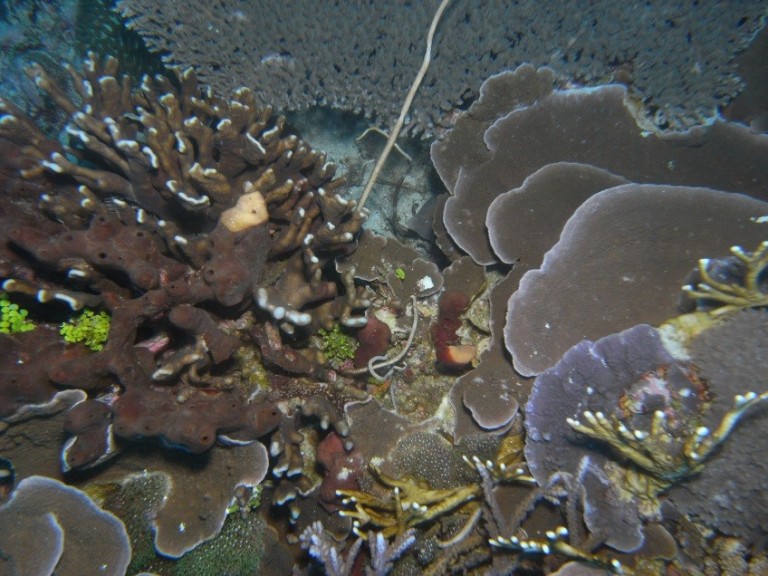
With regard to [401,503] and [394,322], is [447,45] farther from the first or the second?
[401,503]

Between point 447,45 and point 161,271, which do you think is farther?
point 447,45

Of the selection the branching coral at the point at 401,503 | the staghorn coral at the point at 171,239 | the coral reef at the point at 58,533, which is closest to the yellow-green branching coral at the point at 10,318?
the staghorn coral at the point at 171,239

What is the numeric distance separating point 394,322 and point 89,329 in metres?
1.99

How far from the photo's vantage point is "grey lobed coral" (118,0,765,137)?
3.42m

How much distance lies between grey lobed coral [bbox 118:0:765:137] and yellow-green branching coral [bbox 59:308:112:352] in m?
2.29

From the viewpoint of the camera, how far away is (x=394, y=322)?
3004 mm

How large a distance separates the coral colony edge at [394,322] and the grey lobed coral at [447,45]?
2cm

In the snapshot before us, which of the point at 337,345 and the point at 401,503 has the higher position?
the point at 337,345

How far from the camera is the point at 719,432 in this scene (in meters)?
1.99

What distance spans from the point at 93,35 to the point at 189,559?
5.92 metres

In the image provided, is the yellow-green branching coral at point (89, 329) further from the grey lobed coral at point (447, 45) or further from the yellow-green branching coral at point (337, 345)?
the grey lobed coral at point (447, 45)

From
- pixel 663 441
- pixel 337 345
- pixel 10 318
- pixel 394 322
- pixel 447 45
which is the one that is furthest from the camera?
pixel 447 45

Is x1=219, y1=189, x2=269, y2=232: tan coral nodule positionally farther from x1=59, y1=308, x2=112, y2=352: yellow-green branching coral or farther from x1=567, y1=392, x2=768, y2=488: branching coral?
x1=567, y1=392, x2=768, y2=488: branching coral

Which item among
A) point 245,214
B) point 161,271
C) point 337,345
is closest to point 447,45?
point 245,214
